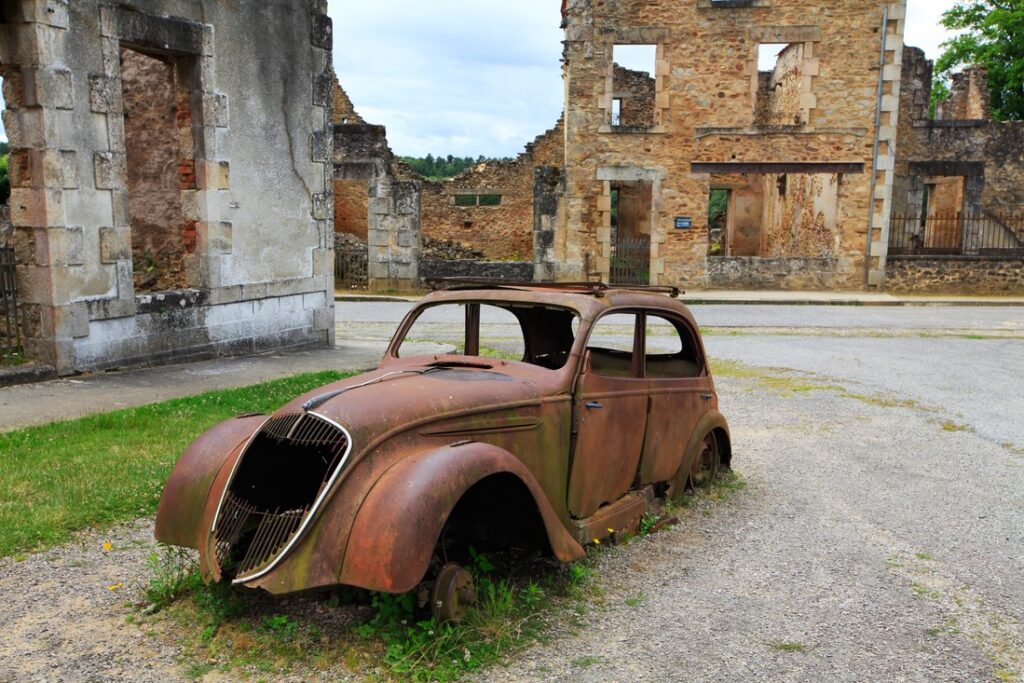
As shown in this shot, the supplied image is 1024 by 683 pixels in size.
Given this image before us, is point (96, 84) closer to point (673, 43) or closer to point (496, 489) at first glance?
point (496, 489)

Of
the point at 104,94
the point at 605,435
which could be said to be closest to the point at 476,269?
the point at 104,94

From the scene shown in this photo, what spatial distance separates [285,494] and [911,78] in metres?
32.1

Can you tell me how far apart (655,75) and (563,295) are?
63.3ft

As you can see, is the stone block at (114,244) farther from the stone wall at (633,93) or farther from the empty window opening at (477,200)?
the stone wall at (633,93)

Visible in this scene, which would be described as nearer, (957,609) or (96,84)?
(957,609)

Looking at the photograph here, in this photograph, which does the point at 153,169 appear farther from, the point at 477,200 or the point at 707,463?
the point at 477,200

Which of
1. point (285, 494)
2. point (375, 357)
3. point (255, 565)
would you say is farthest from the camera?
point (375, 357)

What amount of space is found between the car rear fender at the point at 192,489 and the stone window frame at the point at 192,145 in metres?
5.42

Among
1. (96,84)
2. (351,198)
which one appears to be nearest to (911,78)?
(351,198)

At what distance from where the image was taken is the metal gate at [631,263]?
23375 mm

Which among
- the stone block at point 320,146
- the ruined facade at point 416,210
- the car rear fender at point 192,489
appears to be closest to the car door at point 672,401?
the car rear fender at point 192,489

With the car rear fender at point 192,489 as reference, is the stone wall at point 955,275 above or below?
above

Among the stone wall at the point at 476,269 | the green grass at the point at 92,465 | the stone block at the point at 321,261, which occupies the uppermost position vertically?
the stone block at the point at 321,261

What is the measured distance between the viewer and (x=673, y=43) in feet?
73.7
